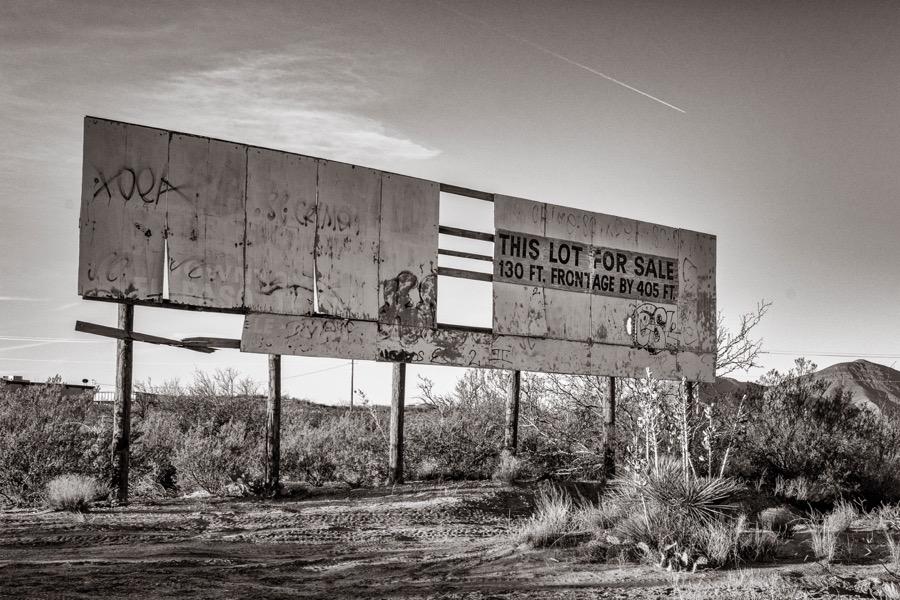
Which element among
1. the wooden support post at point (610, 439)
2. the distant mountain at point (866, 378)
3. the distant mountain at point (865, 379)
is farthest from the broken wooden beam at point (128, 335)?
the distant mountain at point (866, 378)

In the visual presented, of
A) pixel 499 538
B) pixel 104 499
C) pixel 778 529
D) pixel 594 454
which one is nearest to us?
pixel 499 538

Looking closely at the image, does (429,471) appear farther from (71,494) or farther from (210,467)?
(71,494)

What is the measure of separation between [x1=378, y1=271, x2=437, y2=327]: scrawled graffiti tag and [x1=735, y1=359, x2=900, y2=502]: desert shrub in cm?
A: 734

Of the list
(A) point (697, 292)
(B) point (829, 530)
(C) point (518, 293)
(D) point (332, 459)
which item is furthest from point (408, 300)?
(B) point (829, 530)

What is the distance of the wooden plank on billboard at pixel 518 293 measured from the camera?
13.9 m

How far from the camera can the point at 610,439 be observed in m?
15.4

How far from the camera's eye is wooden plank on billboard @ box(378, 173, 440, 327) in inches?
506

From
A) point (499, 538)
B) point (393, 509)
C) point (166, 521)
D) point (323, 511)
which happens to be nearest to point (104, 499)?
point (166, 521)

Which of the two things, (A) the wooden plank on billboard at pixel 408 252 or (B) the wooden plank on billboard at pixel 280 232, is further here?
(A) the wooden plank on billboard at pixel 408 252

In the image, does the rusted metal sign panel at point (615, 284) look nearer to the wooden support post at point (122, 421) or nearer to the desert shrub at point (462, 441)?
the desert shrub at point (462, 441)

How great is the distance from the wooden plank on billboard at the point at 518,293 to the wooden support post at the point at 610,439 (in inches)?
101

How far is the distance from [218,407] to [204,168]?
39.4 feet

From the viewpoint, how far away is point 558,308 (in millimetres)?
14531

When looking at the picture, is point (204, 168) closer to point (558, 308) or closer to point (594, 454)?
point (558, 308)
